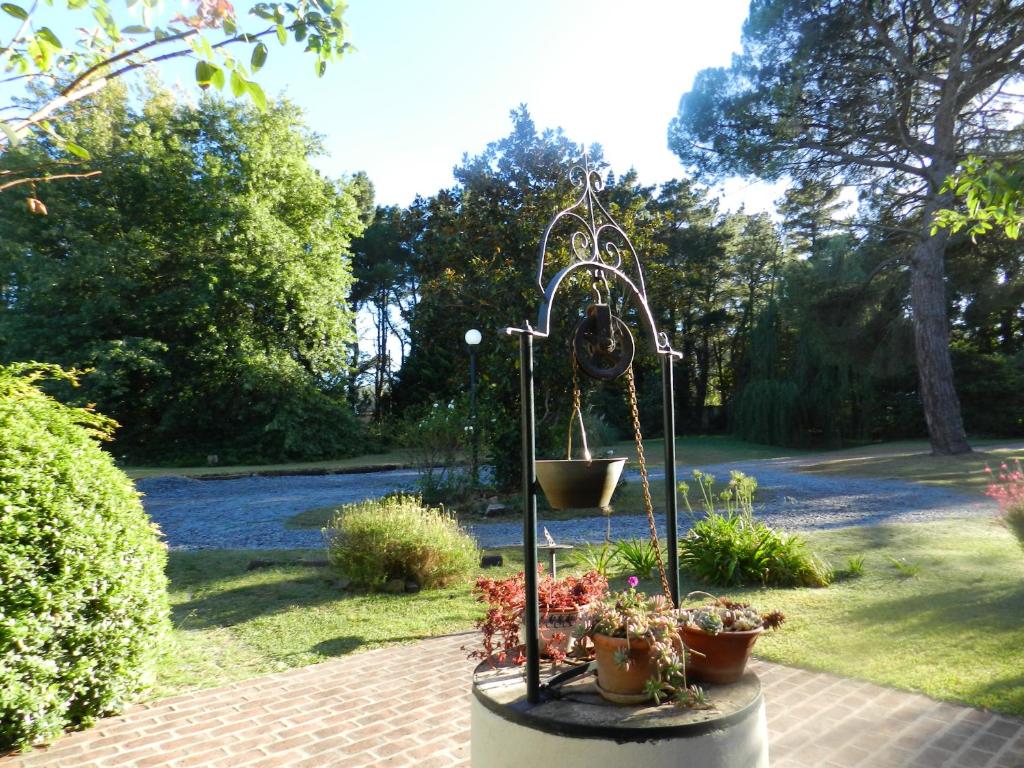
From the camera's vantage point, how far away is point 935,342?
17.1 meters

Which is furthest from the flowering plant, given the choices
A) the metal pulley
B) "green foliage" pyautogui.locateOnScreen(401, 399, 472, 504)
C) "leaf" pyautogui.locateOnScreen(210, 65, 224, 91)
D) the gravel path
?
"green foliage" pyautogui.locateOnScreen(401, 399, 472, 504)

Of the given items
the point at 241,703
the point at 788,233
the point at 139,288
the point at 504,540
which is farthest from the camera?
the point at 788,233

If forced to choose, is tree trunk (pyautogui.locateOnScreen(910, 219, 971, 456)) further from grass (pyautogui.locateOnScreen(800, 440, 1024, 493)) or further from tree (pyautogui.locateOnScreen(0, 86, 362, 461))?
tree (pyautogui.locateOnScreen(0, 86, 362, 461))

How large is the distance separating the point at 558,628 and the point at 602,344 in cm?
113

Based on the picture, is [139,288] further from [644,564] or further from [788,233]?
[788,233]

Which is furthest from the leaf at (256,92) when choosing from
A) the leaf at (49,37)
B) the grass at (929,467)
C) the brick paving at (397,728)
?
the grass at (929,467)

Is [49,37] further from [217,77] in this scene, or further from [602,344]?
[602,344]

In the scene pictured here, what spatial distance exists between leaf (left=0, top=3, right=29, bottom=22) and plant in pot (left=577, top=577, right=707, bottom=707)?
250 cm

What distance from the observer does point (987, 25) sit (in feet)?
49.4

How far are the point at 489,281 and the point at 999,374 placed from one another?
73.0ft

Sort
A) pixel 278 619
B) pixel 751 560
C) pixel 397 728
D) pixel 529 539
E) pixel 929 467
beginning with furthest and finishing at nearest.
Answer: pixel 929 467
pixel 751 560
pixel 278 619
pixel 397 728
pixel 529 539

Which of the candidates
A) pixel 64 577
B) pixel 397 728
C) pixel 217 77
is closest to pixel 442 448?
pixel 397 728

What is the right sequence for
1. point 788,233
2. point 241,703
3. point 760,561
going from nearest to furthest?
point 241,703, point 760,561, point 788,233

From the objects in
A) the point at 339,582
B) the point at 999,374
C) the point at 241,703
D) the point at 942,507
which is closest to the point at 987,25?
the point at 942,507
